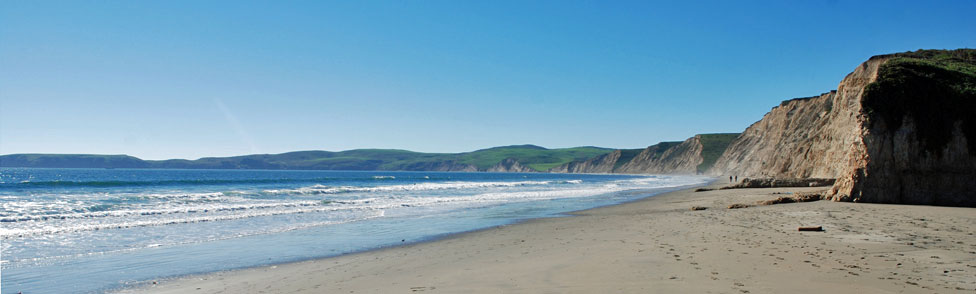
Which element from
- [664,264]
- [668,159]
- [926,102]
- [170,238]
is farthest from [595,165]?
[664,264]

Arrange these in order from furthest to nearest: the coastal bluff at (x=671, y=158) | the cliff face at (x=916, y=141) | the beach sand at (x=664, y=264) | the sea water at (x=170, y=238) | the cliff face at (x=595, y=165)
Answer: the cliff face at (x=595, y=165) < the coastal bluff at (x=671, y=158) < the cliff face at (x=916, y=141) < the sea water at (x=170, y=238) < the beach sand at (x=664, y=264)

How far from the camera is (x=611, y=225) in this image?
43.9 ft

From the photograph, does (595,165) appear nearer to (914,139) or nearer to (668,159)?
(668,159)

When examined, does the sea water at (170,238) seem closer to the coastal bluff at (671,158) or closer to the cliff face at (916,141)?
the cliff face at (916,141)

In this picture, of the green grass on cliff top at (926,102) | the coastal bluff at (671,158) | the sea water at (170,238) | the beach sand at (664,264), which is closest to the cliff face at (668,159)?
the coastal bluff at (671,158)

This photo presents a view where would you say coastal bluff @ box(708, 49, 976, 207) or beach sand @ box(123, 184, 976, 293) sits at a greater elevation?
coastal bluff @ box(708, 49, 976, 207)

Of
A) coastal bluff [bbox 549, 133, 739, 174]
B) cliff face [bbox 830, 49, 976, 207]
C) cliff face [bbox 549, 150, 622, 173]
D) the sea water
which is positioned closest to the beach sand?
the sea water

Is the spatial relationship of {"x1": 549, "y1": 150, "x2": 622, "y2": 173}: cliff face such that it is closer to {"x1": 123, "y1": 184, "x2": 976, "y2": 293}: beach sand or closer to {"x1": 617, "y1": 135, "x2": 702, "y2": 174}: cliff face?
{"x1": 617, "y1": 135, "x2": 702, "y2": 174}: cliff face

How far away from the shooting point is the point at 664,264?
22.8 ft

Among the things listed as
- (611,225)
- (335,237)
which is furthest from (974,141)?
(335,237)

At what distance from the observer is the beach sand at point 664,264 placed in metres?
5.70

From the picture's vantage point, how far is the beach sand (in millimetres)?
5703

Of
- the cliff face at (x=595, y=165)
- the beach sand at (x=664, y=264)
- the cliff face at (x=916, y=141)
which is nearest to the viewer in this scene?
the beach sand at (x=664, y=264)

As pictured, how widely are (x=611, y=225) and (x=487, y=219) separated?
15.2 feet
